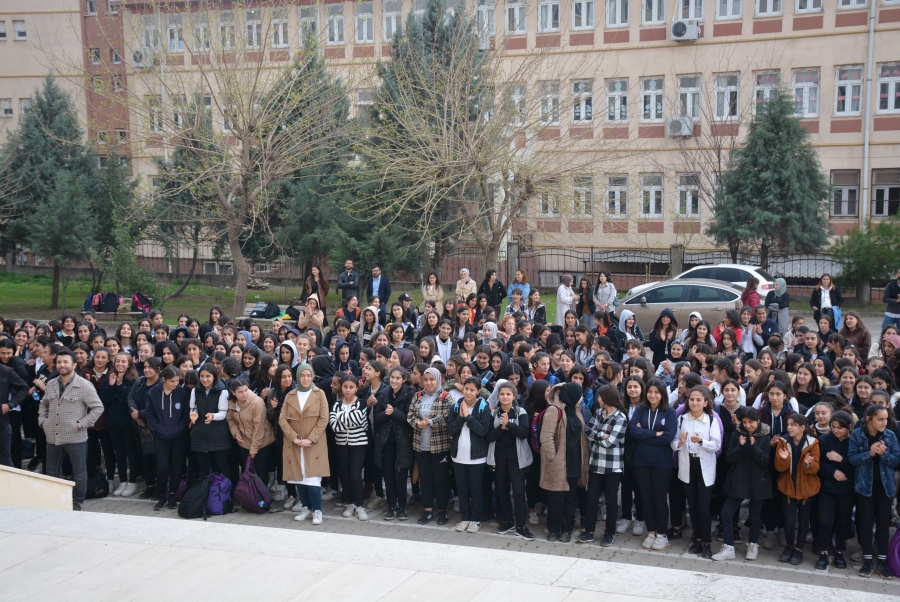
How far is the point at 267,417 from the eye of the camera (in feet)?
31.8

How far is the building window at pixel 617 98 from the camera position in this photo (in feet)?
102

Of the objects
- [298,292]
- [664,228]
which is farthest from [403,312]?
[664,228]

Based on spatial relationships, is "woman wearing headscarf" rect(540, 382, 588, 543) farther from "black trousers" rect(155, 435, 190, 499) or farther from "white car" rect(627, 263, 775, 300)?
"white car" rect(627, 263, 775, 300)

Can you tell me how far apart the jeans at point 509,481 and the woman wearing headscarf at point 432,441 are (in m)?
0.63

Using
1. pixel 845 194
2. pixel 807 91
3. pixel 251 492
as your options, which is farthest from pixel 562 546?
pixel 807 91

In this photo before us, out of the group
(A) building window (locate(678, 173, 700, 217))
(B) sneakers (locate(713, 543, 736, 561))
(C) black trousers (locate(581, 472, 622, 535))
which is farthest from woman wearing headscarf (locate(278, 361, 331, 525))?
(A) building window (locate(678, 173, 700, 217))

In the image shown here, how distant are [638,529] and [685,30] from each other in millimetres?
25798

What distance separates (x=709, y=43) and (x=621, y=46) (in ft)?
10.3

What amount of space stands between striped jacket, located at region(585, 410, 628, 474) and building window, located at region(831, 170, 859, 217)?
83.0 ft

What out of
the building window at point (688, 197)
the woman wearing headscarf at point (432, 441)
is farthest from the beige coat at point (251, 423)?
the building window at point (688, 197)

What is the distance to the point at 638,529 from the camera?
8758mm

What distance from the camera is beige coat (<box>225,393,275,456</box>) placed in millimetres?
9508

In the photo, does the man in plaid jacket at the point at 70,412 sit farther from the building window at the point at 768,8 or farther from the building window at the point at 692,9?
the building window at the point at 768,8

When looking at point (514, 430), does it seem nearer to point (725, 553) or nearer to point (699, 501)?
point (699, 501)
